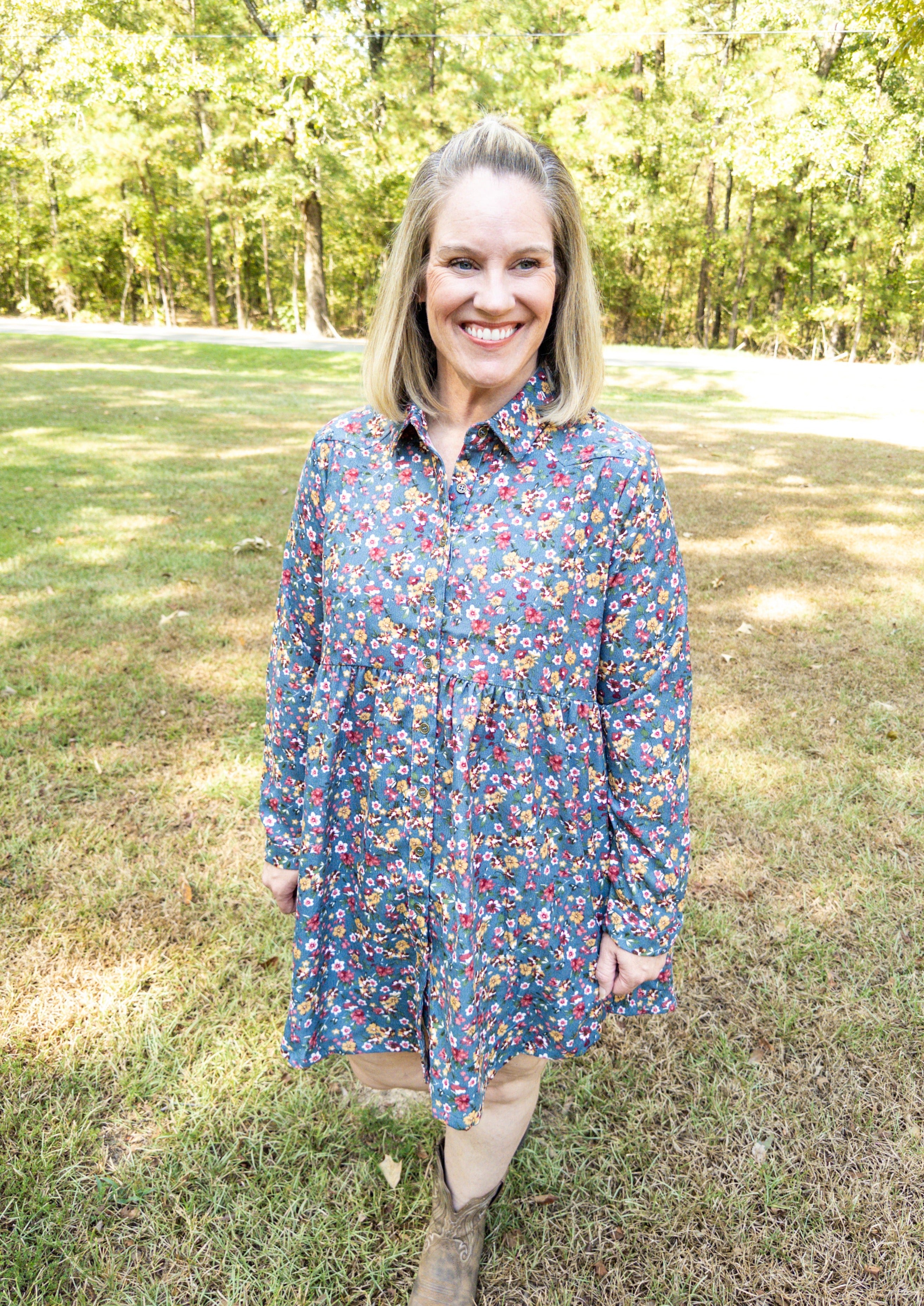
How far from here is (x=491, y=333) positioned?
1433mm

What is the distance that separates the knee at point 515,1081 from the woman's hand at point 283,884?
0.57 m

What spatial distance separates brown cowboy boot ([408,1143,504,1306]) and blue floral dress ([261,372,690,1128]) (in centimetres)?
44

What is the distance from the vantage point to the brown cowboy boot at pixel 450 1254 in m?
1.80

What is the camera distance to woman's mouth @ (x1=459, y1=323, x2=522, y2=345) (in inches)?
56.3

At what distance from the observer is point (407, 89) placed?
67.5 ft

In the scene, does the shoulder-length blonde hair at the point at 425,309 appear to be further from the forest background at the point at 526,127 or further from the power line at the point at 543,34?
the power line at the point at 543,34

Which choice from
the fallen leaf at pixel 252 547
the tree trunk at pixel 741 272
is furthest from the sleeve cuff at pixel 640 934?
the tree trunk at pixel 741 272

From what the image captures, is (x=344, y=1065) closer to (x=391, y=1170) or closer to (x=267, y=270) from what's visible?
(x=391, y=1170)

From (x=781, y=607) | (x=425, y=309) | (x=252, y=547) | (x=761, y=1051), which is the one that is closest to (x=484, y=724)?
(x=425, y=309)

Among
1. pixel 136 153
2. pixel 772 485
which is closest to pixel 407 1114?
pixel 772 485

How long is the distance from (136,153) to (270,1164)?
28.7 m

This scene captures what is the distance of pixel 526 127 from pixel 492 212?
50.9 ft

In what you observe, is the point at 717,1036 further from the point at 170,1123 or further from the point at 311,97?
the point at 311,97

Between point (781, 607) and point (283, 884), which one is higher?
point (283, 884)
